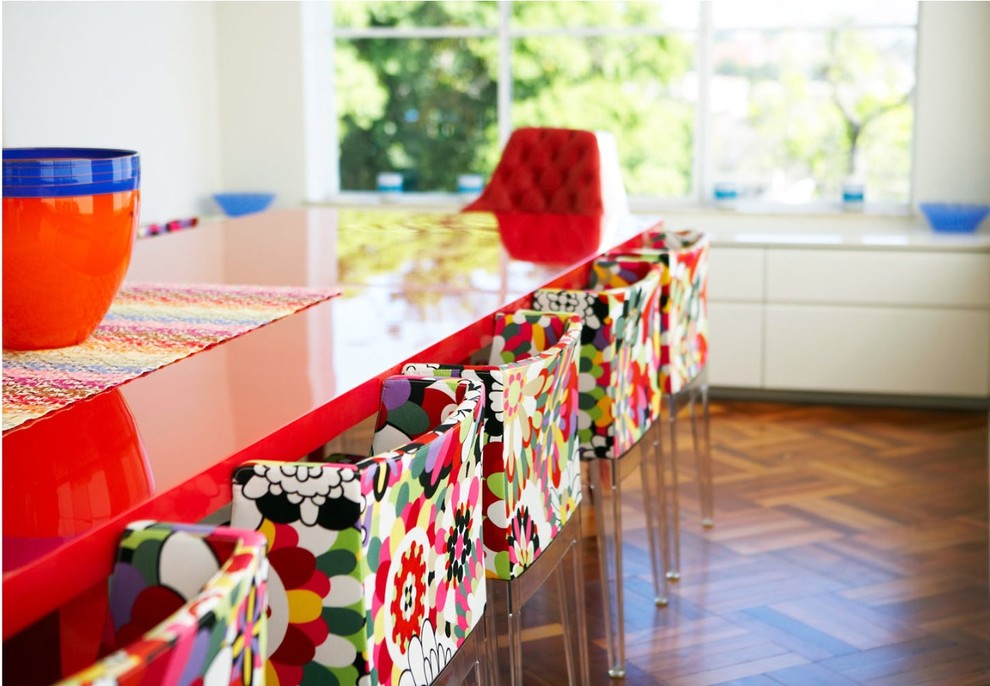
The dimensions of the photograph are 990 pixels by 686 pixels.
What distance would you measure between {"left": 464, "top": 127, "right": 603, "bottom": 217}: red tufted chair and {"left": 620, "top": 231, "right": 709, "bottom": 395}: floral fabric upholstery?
0.86 meters

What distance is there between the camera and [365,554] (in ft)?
4.19

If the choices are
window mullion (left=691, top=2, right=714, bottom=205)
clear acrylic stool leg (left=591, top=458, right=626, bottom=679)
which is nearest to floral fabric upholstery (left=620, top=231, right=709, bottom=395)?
clear acrylic stool leg (left=591, top=458, right=626, bottom=679)

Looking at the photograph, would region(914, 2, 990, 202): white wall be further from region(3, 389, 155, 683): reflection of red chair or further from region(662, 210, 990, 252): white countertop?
region(3, 389, 155, 683): reflection of red chair

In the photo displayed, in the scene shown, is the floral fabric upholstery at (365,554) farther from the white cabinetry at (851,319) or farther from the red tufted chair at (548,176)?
the white cabinetry at (851,319)

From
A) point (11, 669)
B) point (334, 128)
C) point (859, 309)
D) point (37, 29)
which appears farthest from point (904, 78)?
point (11, 669)

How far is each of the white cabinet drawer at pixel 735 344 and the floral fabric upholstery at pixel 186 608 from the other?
13.6ft

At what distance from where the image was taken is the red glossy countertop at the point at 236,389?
1.06 metres

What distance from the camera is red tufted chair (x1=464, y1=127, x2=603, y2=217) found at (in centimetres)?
432

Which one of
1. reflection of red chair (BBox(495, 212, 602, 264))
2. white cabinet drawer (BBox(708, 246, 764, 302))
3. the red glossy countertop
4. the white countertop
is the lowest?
white cabinet drawer (BBox(708, 246, 764, 302))

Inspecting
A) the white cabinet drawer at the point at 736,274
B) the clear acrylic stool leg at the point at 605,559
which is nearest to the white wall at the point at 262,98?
the white cabinet drawer at the point at 736,274

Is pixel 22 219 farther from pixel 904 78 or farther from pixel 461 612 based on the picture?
pixel 904 78

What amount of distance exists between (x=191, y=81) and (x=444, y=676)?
490 cm

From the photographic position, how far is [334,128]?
6.33 meters

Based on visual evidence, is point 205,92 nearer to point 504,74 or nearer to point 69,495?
point 504,74
